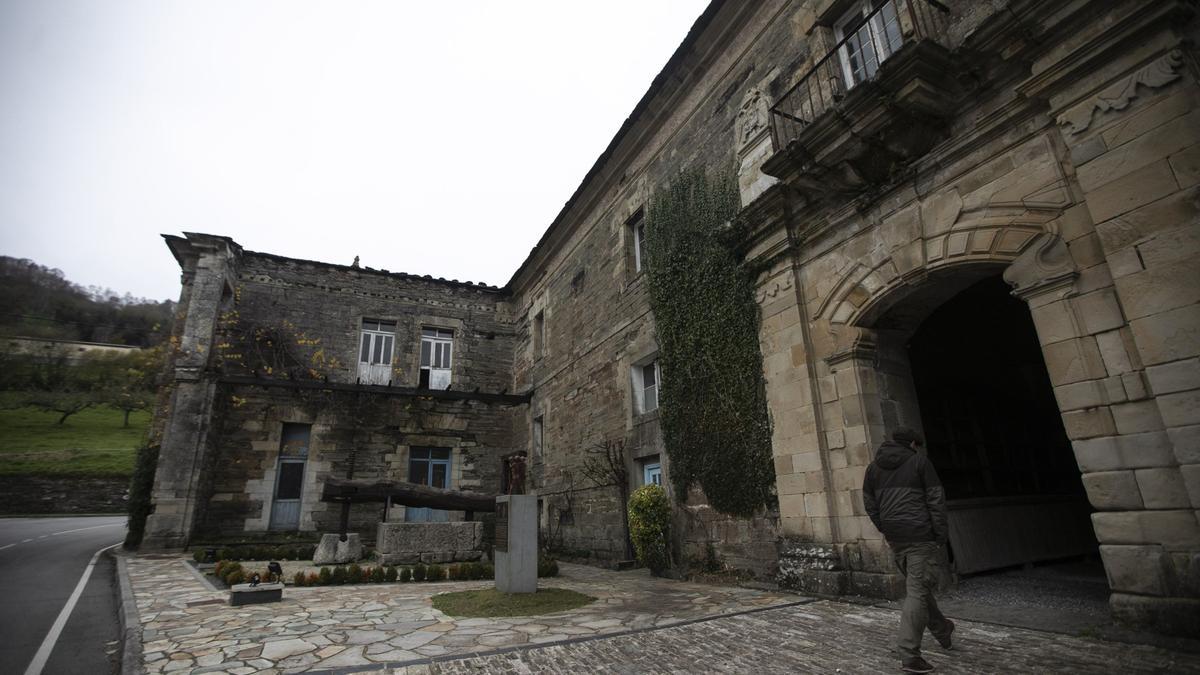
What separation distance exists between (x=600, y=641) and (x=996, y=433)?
6.92 metres

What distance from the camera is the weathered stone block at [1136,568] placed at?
320 centimetres

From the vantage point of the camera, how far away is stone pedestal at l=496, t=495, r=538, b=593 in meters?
6.34

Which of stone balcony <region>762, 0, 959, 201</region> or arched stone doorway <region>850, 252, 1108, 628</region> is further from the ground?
stone balcony <region>762, 0, 959, 201</region>

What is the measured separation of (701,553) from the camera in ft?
24.4

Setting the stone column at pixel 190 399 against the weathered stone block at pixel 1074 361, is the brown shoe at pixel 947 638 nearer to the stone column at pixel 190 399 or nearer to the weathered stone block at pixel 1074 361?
the weathered stone block at pixel 1074 361

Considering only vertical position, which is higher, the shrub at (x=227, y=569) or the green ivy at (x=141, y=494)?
the green ivy at (x=141, y=494)

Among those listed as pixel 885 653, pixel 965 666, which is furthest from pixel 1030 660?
pixel 885 653

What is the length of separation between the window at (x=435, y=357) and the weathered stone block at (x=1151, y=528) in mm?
15249

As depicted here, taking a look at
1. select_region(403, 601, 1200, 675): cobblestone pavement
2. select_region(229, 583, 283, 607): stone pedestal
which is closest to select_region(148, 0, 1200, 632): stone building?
select_region(403, 601, 1200, 675): cobblestone pavement

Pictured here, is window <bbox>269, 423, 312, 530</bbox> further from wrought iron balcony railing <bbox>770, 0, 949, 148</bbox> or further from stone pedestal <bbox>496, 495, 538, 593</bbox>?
wrought iron balcony railing <bbox>770, 0, 949, 148</bbox>

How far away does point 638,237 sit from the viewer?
10797 mm

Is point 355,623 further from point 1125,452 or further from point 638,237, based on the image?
point 638,237

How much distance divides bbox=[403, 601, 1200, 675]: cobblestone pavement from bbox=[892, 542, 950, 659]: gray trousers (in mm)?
178

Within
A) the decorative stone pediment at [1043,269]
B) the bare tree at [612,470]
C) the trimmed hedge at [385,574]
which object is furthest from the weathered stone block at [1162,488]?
the bare tree at [612,470]
